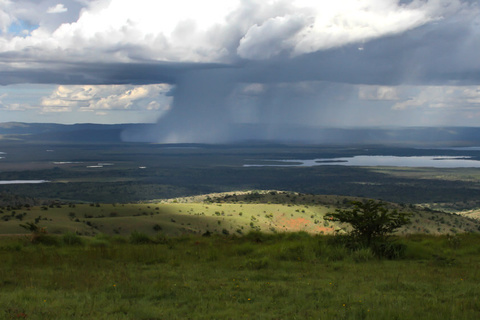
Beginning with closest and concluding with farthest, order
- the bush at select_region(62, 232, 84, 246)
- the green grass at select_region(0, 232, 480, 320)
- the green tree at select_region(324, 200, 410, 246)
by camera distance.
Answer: the green grass at select_region(0, 232, 480, 320)
the green tree at select_region(324, 200, 410, 246)
the bush at select_region(62, 232, 84, 246)

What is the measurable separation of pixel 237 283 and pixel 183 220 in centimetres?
2659

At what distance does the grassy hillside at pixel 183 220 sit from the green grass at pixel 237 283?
1259cm

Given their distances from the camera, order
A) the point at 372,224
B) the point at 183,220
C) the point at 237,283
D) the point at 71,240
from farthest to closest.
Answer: the point at 183,220, the point at 71,240, the point at 372,224, the point at 237,283

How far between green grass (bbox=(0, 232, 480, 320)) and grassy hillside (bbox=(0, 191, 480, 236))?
12.6 meters

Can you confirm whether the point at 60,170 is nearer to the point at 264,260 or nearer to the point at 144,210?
the point at 144,210

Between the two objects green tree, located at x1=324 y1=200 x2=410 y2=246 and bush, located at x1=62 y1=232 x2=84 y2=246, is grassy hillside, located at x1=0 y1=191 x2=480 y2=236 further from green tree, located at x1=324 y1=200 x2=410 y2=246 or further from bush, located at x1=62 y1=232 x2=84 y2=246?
green tree, located at x1=324 y1=200 x2=410 y2=246

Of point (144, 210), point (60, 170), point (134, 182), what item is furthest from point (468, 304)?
point (60, 170)

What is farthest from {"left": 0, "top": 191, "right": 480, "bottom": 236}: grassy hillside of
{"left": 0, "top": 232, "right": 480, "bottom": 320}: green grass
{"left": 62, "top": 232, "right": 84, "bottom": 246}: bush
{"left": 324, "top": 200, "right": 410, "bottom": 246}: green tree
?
{"left": 0, "top": 232, "right": 480, "bottom": 320}: green grass

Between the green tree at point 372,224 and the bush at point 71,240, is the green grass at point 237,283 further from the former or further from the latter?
the bush at point 71,240

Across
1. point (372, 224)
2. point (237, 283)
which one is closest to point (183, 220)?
point (372, 224)

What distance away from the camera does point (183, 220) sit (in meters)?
35.9

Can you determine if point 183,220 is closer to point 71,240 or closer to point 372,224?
point 71,240

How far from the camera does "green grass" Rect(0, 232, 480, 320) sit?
7609mm

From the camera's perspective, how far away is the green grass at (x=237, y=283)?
761 centimetres
